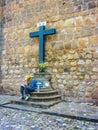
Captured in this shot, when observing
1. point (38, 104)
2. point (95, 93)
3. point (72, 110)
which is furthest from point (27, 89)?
point (95, 93)

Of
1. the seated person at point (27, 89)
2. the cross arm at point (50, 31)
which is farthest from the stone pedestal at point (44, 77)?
the cross arm at point (50, 31)

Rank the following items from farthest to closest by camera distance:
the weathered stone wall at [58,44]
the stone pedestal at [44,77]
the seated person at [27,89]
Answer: the stone pedestal at [44,77] → the seated person at [27,89] → the weathered stone wall at [58,44]

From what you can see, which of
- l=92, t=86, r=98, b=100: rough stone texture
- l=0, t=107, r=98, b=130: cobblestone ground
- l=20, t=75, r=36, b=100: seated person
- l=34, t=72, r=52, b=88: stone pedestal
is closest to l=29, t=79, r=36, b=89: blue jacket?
l=20, t=75, r=36, b=100: seated person

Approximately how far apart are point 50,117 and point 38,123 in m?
0.45

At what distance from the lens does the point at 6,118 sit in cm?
444

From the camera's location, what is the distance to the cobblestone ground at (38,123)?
379 centimetres

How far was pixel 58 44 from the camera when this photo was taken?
20.7ft

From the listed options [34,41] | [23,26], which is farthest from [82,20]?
[23,26]

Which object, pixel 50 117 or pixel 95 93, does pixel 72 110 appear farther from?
pixel 95 93

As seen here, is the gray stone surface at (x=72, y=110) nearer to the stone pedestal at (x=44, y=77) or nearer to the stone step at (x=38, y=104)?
the stone step at (x=38, y=104)

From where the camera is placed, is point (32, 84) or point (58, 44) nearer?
point (32, 84)

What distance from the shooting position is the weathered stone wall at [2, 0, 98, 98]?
224 inches

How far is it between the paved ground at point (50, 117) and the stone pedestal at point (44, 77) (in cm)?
86

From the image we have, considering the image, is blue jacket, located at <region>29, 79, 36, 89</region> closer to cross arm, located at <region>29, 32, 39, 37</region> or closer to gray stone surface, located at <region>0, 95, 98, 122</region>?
gray stone surface, located at <region>0, 95, 98, 122</region>
